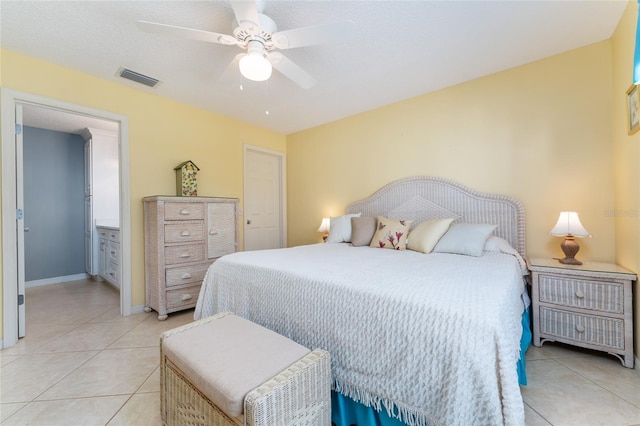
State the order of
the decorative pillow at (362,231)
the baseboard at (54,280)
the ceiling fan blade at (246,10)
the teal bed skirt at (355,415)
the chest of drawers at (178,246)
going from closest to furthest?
the teal bed skirt at (355,415)
the ceiling fan blade at (246,10)
the chest of drawers at (178,246)
the decorative pillow at (362,231)
the baseboard at (54,280)

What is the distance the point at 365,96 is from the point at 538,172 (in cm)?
190

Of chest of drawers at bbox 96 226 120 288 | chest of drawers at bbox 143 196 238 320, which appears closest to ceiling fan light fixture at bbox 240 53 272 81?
chest of drawers at bbox 143 196 238 320

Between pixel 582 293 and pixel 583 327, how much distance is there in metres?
0.24

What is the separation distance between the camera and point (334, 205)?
3.97 m

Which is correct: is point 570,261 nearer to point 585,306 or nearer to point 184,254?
point 585,306

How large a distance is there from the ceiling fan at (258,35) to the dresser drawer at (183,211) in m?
1.70

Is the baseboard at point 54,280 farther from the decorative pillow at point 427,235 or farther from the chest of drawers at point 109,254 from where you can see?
the decorative pillow at point 427,235

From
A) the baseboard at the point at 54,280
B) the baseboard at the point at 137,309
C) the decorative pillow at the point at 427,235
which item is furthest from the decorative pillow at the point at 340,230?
the baseboard at the point at 54,280

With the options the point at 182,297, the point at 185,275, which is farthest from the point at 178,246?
the point at 182,297

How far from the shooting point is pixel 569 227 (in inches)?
81.5

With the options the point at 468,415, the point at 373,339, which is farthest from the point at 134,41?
the point at 468,415

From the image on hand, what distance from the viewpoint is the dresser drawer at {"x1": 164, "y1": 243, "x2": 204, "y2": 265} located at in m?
2.78

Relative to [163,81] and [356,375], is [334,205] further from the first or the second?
[356,375]

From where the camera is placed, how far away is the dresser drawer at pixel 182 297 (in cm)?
278
